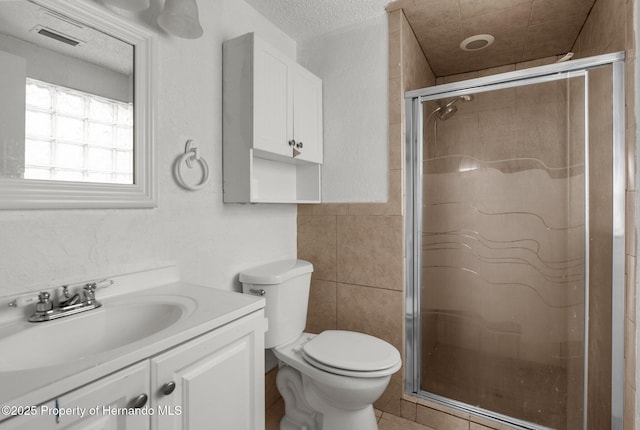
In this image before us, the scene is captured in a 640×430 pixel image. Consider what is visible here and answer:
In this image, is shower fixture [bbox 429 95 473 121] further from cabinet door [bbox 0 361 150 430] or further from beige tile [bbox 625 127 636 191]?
cabinet door [bbox 0 361 150 430]

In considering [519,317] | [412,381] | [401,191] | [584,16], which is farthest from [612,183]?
[412,381]

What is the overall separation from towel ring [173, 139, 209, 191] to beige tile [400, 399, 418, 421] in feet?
5.13

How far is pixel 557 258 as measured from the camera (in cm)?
149

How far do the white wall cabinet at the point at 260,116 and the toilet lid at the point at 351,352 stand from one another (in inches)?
29.2

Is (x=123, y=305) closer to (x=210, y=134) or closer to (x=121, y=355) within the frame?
(x=121, y=355)

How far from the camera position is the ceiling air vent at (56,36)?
95 centimetres

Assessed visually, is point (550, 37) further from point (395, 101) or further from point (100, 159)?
point (100, 159)

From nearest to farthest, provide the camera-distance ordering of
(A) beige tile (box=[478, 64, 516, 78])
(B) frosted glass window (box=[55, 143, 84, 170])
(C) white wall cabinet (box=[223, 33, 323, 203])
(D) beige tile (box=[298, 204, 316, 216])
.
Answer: (B) frosted glass window (box=[55, 143, 84, 170]), (C) white wall cabinet (box=[223, 33, 323, 203]), (D) beige tile (box=[298, 204, 316, 216]), (A) beige tile (box=[478, 64, 516, 78])

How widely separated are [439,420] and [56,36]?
2.28 metres

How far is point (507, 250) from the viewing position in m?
1.59

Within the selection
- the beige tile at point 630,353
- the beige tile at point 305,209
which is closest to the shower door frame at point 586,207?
the beige tile at point 630,353

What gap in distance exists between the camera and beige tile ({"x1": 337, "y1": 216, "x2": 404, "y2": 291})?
1.74m

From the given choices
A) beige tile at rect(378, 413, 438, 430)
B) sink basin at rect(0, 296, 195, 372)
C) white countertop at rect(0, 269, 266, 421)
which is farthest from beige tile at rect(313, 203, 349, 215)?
beige tile at rect(378, 413, 438, 430)

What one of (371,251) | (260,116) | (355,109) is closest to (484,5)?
(355,109)
